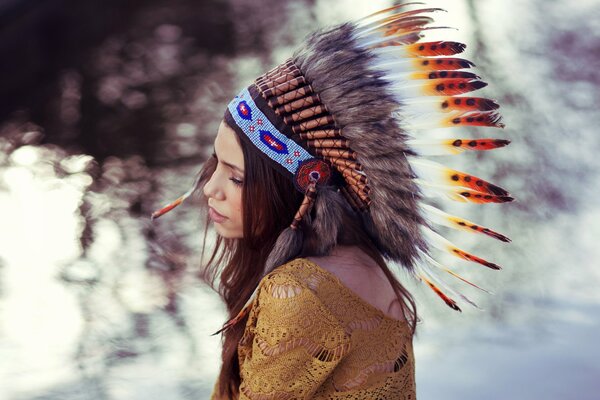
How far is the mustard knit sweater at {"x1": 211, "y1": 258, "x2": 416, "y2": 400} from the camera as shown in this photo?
1.75m

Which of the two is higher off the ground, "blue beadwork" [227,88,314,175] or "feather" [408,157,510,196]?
"blue beadwork" [227,88,314,175]

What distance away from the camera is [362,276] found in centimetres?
194

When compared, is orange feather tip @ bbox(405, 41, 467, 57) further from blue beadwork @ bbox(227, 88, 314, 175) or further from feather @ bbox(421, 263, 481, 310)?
feather @ bbox(421, 263, 481, 310)

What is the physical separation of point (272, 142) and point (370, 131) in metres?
0.23

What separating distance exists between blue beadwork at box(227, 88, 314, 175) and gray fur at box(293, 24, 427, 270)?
4.2 inches

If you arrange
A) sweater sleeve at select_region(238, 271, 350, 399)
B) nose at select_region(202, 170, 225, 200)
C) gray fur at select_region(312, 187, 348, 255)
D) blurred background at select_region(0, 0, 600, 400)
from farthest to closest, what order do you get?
blurred background at select_region(0, 0, 600, 400) < nose at select_region(202, 170, 225, 200) < gray fur at select_region(312, 187, 348, 255) < sweater sleeve at select_region(238, 271, 350, 399)

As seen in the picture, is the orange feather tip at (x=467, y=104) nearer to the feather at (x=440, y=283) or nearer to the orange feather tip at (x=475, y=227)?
the orange feather tip at (x=475, y=227)

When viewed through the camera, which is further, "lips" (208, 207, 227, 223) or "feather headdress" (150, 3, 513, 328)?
"lips" (208, 207, 227, 223)

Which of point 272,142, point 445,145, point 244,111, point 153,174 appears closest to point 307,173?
point 272,142

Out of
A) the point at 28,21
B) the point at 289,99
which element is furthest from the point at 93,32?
the point at 289,99

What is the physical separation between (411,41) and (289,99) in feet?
1.05

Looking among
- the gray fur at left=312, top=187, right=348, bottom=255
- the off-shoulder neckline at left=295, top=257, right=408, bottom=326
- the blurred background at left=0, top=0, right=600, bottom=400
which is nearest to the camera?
the off-shoulder neckline at left=295, top=257, right=408, bottom=326

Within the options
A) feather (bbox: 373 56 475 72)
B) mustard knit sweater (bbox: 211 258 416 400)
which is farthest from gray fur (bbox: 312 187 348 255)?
feather (bbox: 373 56 475 72)

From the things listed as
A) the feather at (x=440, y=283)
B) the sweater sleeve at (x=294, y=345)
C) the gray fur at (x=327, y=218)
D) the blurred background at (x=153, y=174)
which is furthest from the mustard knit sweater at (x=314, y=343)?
the blurred background at (x=153, y=174)
